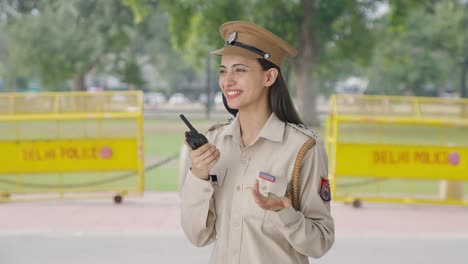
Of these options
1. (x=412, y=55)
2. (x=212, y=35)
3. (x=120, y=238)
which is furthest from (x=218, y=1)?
(x=412, y=55)

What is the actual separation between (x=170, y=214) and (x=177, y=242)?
136cm

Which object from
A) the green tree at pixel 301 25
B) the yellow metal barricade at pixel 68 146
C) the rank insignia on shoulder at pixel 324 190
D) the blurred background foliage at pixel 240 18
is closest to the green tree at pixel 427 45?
the blurred background foliage at pixel 240 18

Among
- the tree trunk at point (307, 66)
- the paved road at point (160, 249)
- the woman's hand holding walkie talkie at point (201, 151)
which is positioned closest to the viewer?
the woman's hand holding walkie talkie at point (201, 151)

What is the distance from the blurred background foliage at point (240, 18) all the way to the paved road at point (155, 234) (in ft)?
22.8

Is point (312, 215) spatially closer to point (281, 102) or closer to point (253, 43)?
point (281, 102)

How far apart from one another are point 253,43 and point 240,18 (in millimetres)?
17762

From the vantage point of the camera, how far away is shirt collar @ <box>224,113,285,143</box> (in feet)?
6.70

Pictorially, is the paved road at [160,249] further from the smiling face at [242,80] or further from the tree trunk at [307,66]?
the tree trunk at [307,66]

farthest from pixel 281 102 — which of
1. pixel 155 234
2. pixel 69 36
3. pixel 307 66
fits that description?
A: pixel 69 36

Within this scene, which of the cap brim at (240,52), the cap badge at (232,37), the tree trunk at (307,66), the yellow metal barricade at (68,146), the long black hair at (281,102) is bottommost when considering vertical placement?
the yellow metal barricade at (68,146)

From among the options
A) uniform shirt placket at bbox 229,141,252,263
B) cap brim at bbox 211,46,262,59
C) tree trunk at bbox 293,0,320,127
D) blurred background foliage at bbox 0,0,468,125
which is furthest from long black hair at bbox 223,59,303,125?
tree trunk at bbox 293,0,320,127

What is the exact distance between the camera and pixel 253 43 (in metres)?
2.04

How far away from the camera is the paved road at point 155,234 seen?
6.10 metres

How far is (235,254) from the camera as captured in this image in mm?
→ 2029
